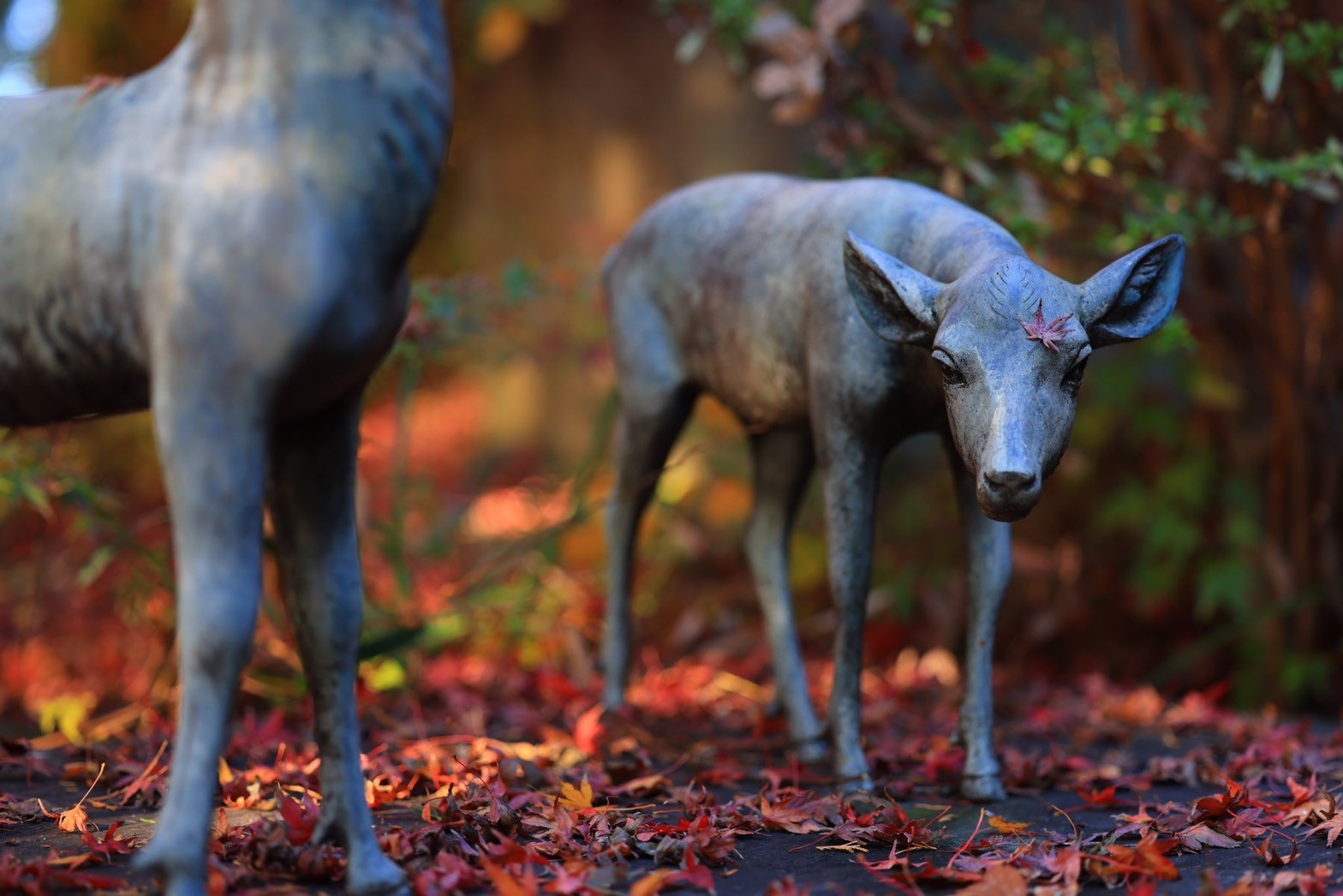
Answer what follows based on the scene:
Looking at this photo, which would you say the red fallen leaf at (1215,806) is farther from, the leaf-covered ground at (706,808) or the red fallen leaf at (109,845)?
the red fallen leaf at (109,845)

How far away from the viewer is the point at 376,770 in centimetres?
364

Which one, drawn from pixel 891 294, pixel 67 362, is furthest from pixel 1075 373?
pixel 67 362

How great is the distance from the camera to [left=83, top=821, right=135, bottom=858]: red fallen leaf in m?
2.79

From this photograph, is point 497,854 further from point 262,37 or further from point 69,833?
point 262,37

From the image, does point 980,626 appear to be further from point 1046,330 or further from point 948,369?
point 1046,330

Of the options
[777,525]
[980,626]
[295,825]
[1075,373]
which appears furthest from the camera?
[777,525]

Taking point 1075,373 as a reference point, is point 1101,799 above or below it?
below

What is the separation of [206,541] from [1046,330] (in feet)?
6.41

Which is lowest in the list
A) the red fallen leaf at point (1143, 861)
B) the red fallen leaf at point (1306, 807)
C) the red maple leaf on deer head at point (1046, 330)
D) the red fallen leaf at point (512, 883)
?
the red fallen leaf at point (1306, 807)

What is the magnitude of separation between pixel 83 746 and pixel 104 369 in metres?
2.06

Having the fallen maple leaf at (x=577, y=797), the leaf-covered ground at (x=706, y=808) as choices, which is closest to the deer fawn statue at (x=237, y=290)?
the leaf-covered ground at (x=706, y=808)

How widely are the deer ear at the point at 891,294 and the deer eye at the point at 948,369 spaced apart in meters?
0.13

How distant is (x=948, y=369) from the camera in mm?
3125

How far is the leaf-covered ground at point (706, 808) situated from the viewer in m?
2.71
